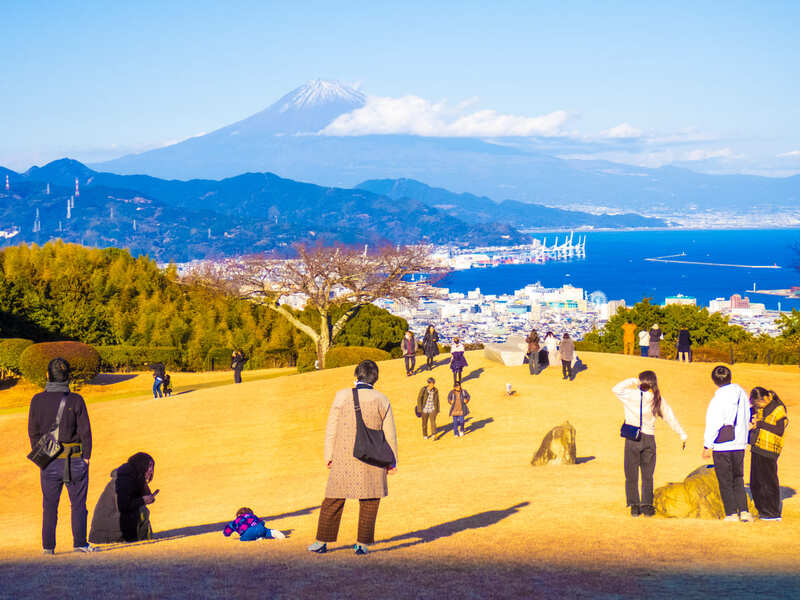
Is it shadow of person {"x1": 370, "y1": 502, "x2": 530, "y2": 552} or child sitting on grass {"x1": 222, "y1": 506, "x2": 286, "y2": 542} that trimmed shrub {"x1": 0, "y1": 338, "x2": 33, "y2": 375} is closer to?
child sitting on grass {"x1": 222, "y1": 506, "x2": 286, "y2": 542}

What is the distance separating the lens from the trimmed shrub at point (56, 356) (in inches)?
1182

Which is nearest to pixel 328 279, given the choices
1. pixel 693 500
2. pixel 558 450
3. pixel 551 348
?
pixel 551 348

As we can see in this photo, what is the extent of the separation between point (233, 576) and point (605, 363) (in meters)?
23.7

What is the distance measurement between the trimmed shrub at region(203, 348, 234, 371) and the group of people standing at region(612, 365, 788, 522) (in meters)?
33.6

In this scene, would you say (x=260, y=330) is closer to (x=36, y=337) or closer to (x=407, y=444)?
(x=36, y=337)

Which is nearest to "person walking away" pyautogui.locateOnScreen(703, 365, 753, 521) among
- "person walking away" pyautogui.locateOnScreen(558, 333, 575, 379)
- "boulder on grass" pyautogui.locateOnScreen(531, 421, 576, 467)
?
"boulder on grass" pyautogui.locateOnScreen(531, 421, 576, 467)

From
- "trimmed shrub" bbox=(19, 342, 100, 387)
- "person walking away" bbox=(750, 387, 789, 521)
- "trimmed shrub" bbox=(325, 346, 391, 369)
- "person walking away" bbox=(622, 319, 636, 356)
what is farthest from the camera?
"person walking away" bbox=(622, 319, 636, 356)

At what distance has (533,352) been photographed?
26594 mm

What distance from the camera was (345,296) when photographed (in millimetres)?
38000

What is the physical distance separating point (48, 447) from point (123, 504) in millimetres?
1466

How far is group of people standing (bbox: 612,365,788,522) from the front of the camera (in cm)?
870

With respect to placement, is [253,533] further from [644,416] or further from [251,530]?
[644,416]

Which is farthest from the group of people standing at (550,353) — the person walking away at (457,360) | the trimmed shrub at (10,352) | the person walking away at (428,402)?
the trimmed shrub at (10,352)

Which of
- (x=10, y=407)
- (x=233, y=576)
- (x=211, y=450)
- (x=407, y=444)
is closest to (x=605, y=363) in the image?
(x=407, y=444)
